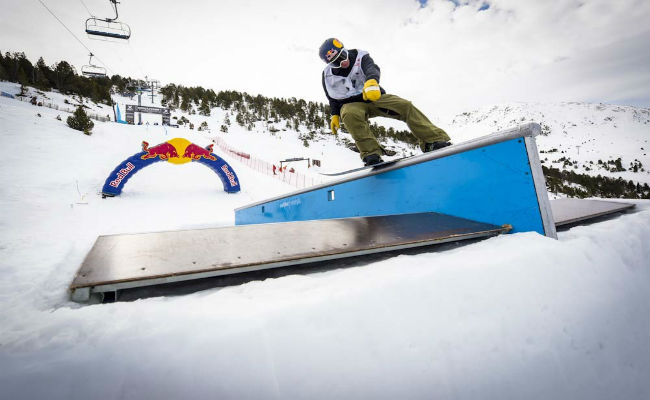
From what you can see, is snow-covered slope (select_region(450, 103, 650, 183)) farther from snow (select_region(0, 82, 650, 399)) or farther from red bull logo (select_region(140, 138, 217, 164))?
snow (select_region(0, 82, 650, 399))

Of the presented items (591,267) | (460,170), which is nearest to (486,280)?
(591,267)

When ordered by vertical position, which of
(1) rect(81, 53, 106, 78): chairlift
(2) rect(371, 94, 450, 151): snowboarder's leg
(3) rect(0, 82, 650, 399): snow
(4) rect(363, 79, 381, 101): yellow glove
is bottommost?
(3) rect(0, 82, 650, 399): snow

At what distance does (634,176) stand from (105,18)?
79.2 metres

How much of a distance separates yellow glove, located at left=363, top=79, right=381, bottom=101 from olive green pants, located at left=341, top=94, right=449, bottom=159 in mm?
243

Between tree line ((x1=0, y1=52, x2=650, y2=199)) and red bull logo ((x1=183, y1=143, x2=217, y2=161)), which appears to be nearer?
red bull logo ((x1=183, y1=143, x2=217, y2=161))

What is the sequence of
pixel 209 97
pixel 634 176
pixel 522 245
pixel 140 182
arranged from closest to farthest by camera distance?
pixel 522 245 < pixel 140 182 < pixel 209 97 < pixel 634 176

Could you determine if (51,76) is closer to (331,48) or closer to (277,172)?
(277,172)

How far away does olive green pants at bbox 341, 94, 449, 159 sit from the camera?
8.89 ft

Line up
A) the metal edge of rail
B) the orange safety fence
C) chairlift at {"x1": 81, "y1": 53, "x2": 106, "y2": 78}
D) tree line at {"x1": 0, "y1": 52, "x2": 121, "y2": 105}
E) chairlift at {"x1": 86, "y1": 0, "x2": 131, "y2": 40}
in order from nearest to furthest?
the metal edge of rail → chairlift at {"x1": 86, "y1": 0, "x2": 131, "y2": 40} → the orange safety fence → chairlift at {"x1": 81, "y1": 53, "x2": 106, "y2": 78} → tree line at {"x1": 0, "y1": 52, "x2": 121, "y2": 105}

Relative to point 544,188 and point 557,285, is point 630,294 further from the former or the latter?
point 544,188

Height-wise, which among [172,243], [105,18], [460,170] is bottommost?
[172,243]

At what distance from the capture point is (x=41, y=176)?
27.6 feet

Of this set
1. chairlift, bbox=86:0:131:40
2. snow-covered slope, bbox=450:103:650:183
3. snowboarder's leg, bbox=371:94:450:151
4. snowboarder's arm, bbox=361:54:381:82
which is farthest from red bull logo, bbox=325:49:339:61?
snow-covered slope, bbox=450:103:650:183

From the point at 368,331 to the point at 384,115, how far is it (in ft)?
8.76
